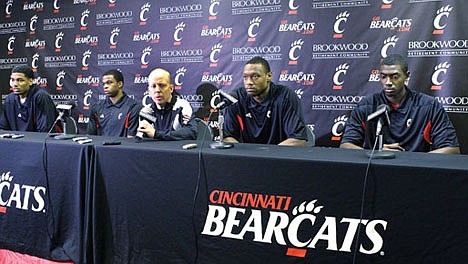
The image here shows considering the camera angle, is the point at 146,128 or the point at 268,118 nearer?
the point at 146,128

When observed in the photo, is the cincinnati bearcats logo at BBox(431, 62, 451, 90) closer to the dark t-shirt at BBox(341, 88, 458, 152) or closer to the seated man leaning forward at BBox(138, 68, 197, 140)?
the dark t-shirt at BBox(341, 88, 458, 152)

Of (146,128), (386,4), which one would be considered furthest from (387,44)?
(146,128)

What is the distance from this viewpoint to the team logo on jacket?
1576mm

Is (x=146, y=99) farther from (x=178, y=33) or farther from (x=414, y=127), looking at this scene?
(x=414, y=127)

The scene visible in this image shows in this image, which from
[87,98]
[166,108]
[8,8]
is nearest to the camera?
[166,108]

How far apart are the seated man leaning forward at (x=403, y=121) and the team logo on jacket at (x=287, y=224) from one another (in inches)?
37.7

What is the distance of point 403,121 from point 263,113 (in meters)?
0.83

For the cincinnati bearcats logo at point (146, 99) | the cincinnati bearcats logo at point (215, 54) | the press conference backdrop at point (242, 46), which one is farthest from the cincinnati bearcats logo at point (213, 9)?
the cincinnati bearcats logo at point (146, 99)

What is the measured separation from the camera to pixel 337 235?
160 centimetres

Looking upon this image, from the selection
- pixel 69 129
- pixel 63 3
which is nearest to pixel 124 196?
pixel 69 129

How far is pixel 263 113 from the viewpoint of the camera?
293 centimetres

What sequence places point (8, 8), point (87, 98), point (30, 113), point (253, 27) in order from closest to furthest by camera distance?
point (30, 113)
point (253, 27)
point (87, 98)
point (8, 8)

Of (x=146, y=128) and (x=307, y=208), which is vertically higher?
(x=146, y=128)

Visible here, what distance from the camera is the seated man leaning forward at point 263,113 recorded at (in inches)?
112
